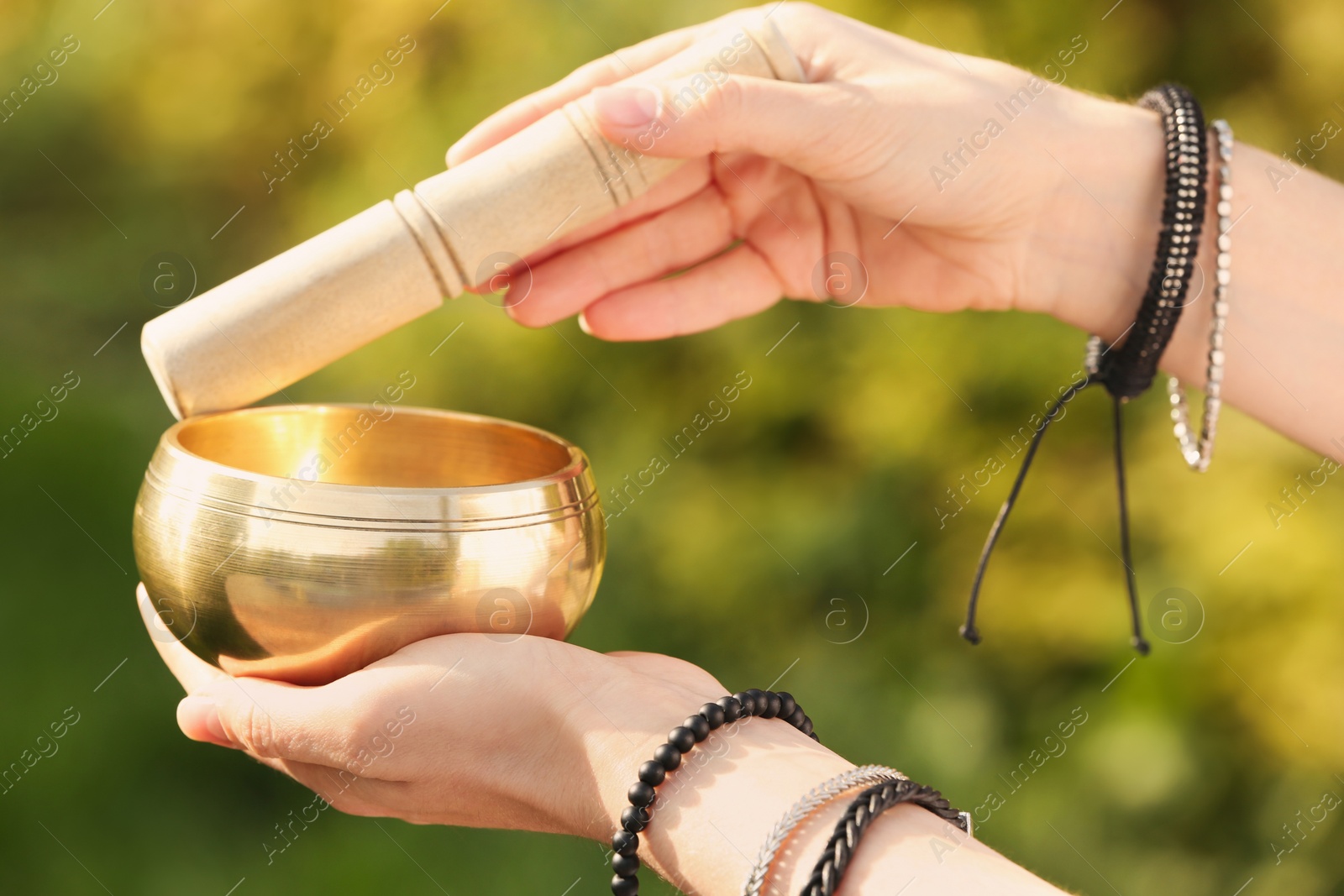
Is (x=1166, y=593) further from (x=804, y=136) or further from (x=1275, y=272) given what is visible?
(x=804, y=136)

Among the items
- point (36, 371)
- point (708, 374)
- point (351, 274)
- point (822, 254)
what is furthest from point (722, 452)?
point (36, 371)

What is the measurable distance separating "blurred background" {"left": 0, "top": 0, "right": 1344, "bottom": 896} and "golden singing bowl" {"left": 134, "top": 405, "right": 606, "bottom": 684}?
1.13 m

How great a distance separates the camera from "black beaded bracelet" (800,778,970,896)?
0.99m

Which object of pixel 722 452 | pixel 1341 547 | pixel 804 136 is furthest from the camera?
pixel 722 452

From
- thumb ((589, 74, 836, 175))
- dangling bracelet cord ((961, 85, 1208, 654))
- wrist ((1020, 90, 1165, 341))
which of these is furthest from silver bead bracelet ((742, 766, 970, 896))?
wrist ((1020, 90, 1165, 341))

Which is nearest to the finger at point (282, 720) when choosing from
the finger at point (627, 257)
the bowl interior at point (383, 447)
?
the bowl interior at point (383, 447)

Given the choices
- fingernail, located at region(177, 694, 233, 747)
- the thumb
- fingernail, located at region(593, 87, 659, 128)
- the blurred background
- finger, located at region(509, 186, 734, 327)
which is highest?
fingernail, located at region(593, 87, 659, 128)

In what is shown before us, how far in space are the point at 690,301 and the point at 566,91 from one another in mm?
388

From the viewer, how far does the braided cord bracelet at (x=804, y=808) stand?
1007mm

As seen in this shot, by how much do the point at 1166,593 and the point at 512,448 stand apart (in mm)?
1336

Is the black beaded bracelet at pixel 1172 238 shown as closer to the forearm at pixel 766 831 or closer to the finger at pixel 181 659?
the forearm at pixel 766 831

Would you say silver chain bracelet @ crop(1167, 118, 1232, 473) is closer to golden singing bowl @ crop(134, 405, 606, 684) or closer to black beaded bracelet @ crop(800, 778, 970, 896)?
black beaded bracelet @ crop(800, 778, 970, 896)

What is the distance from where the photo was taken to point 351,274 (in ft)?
4.23

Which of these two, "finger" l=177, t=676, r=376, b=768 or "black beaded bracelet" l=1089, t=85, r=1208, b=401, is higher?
"finger" l=177, t=676, r=376, b=768
